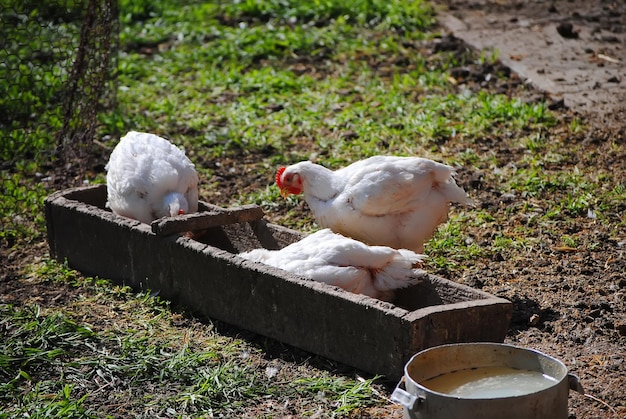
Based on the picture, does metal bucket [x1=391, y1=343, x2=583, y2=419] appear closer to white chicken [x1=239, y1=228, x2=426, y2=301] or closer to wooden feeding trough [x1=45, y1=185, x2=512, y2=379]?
wooden feeding trough [x1=45, y1=185, x2=512, y2=379]

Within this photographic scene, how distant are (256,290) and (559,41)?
5.99 metres

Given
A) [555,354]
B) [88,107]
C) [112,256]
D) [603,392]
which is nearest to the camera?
[603,392]

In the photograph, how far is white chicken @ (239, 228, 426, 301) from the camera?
4551 mm

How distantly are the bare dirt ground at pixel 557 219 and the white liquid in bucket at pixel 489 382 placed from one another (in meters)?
0.36

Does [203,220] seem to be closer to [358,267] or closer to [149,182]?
[149,182]

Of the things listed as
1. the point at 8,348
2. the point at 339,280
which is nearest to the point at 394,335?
the point at 339,280

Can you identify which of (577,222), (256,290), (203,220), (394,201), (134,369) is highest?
(394,201)

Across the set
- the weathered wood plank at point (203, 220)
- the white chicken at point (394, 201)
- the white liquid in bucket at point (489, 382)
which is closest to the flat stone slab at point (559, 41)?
the white chicken at point (394, 201)

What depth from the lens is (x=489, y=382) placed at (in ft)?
12.0

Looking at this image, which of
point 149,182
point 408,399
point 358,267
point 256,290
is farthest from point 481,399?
point 149,182

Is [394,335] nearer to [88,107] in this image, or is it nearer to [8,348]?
[8,348]

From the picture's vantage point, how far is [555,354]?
14.5 ft

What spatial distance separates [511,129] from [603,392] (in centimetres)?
387

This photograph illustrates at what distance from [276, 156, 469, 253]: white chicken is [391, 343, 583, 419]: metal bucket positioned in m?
1.60
